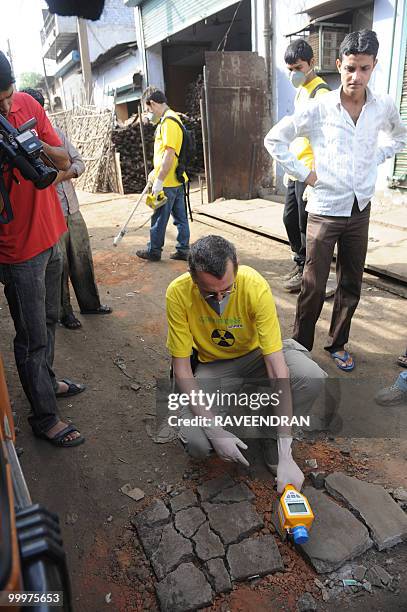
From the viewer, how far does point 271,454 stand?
7.72 feet

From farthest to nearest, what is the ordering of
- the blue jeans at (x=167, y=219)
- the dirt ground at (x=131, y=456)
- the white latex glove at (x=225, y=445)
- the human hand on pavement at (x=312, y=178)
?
the blue jeans at (x=167, y=219)
the human hand on pavement at (x=312, y=178)
the white latex glove at (x=225, y=445)
the dirt ground at (x=131, y=456)

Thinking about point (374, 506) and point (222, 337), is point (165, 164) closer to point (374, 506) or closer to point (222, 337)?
point (222, 337)

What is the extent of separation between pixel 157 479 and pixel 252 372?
0.75 m

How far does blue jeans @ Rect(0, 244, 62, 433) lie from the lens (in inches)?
89.0

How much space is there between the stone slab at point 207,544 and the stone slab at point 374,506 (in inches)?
23.8

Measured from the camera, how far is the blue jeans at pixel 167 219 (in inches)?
211

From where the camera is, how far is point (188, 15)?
35.1 feet

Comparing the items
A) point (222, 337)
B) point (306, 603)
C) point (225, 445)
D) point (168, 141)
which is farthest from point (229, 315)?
point (168, 141)

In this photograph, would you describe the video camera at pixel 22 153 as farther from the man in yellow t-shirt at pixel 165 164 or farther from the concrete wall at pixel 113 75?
the concrete wall at pixel 113 75

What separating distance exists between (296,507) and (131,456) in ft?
3.32

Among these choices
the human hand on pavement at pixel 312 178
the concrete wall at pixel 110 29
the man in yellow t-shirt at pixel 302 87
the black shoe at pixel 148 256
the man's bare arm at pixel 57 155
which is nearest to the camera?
the man's bare arm at pixel 57 155

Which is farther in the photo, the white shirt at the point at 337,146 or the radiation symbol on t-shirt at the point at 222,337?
the white shirt at the point at 337,146

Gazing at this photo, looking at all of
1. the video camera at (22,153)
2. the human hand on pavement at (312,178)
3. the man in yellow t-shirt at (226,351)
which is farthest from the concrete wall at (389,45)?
the video camera at (22,153)

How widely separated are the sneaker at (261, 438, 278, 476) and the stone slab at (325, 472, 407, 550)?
27 cm
